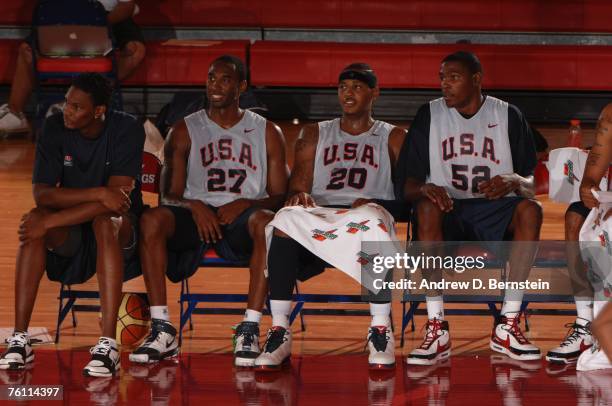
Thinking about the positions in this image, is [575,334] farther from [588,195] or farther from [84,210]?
[84,210]

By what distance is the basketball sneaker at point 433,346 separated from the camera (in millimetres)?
4816

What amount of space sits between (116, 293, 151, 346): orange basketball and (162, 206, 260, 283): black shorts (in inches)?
7.4

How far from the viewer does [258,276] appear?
193 inches

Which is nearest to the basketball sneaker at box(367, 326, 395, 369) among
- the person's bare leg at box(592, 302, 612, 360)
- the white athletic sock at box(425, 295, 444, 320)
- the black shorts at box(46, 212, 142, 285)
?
the white athletic sock at box(425, 295, 444, 320)

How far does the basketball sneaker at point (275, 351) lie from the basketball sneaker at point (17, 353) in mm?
915

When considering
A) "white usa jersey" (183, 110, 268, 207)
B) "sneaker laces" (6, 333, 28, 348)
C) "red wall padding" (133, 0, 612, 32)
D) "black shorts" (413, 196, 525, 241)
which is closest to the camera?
"sneaker laces" (6, 333, 28, 348)

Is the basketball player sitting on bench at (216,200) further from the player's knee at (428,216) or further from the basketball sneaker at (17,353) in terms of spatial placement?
the player's knee at (428,216)

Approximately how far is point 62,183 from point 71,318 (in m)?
0.80

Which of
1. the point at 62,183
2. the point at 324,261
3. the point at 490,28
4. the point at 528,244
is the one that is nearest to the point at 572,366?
the point at 528,244

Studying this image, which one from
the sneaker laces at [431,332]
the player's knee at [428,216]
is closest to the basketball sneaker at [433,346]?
the sneaker laces at [431,332]

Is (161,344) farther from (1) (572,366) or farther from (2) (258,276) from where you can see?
(1) (572,366)

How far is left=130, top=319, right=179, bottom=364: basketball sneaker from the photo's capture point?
482 cm

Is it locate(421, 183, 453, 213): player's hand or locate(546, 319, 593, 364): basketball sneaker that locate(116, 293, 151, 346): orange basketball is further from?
locate(546, 319, 593, 364): basketball sneaker

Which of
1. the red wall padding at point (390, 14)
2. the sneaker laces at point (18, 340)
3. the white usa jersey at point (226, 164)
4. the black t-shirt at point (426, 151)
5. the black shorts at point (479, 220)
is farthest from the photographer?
the red wall padding at point (390, 14)
